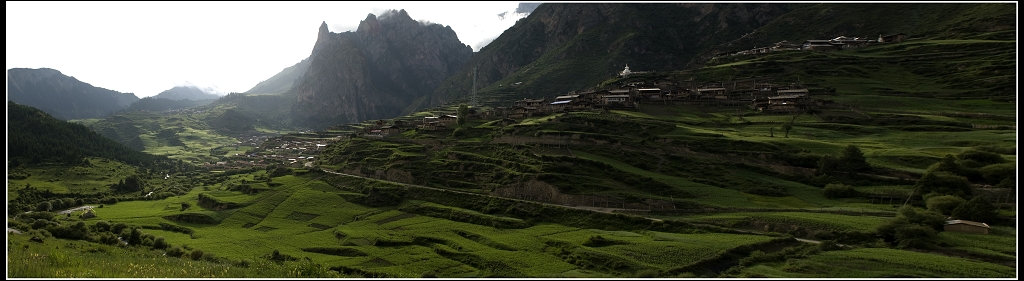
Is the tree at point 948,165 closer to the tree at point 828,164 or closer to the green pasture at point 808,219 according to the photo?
the tree at point 828,164

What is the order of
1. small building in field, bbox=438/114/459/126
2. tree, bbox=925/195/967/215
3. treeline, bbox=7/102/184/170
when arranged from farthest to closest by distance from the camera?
1. small building in field, bbox=438/114/459/126
2. treeline, bbox=7/102/184/170
3. tree, bbox=925/195/967/215

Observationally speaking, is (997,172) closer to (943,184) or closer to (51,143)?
(943,184)

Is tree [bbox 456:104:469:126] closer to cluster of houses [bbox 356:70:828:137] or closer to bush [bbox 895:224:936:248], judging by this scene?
cluster of houses [bbox 356:70:828:137]

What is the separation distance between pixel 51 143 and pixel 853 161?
590ft

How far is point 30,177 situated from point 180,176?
30.1 meters

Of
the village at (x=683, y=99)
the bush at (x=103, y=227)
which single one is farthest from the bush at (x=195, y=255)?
the village at (x=683, y=99)

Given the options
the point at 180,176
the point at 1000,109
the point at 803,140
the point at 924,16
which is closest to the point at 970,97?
the point at 1000,109

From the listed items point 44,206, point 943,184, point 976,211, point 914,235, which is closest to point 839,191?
point 943,184

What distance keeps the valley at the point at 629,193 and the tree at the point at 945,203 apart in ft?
0.52

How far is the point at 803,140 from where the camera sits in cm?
7225

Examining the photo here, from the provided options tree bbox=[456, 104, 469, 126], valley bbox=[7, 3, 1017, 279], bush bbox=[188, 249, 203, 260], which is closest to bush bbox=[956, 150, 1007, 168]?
valley bbox=[7, 3, 1017, 279]

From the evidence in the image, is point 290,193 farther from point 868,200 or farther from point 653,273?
point 868,200

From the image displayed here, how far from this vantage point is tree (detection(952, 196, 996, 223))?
42.2 meters

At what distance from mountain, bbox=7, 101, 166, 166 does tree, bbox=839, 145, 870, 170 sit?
164 meters
